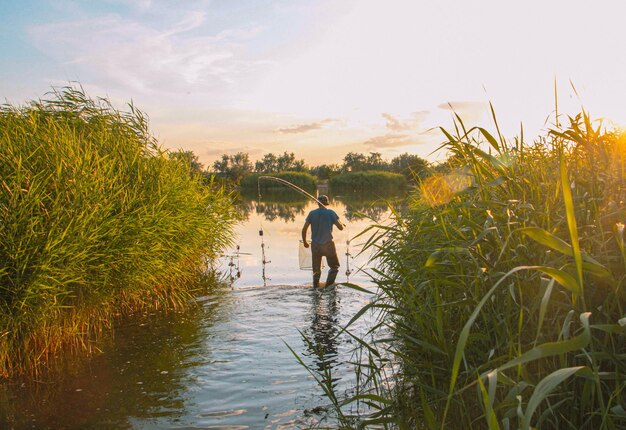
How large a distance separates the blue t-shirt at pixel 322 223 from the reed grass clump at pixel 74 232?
3.53 metres

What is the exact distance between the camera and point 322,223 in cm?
1355

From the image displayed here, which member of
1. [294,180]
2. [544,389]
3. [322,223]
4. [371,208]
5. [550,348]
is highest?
[294,180]

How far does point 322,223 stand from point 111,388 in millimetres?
7586

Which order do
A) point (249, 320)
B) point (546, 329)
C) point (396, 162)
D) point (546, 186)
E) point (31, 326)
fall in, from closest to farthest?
1. point (546, 329)
2. point (546, 186)
3. point (31, 326)
4. point (249, 320)
5. point (396, 162)

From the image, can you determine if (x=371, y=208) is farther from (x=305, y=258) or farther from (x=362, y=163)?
(x=362, y=163)

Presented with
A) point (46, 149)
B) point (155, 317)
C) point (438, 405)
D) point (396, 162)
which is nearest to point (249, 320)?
point (155, 317)

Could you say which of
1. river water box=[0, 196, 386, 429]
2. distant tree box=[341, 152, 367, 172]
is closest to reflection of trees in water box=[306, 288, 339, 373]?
river water box=[0, 196, 386, 429]

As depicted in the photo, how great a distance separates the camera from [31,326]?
6.94 metres

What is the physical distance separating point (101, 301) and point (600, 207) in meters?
6.85

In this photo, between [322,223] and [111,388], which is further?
[322,223]

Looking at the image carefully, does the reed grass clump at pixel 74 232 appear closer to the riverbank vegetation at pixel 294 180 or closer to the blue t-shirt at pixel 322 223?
the blue t-shirt at pixel 322 223

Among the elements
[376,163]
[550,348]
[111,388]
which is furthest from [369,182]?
[550,348]

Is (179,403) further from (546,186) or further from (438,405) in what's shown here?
(546,186)

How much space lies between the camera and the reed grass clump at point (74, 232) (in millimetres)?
6801
